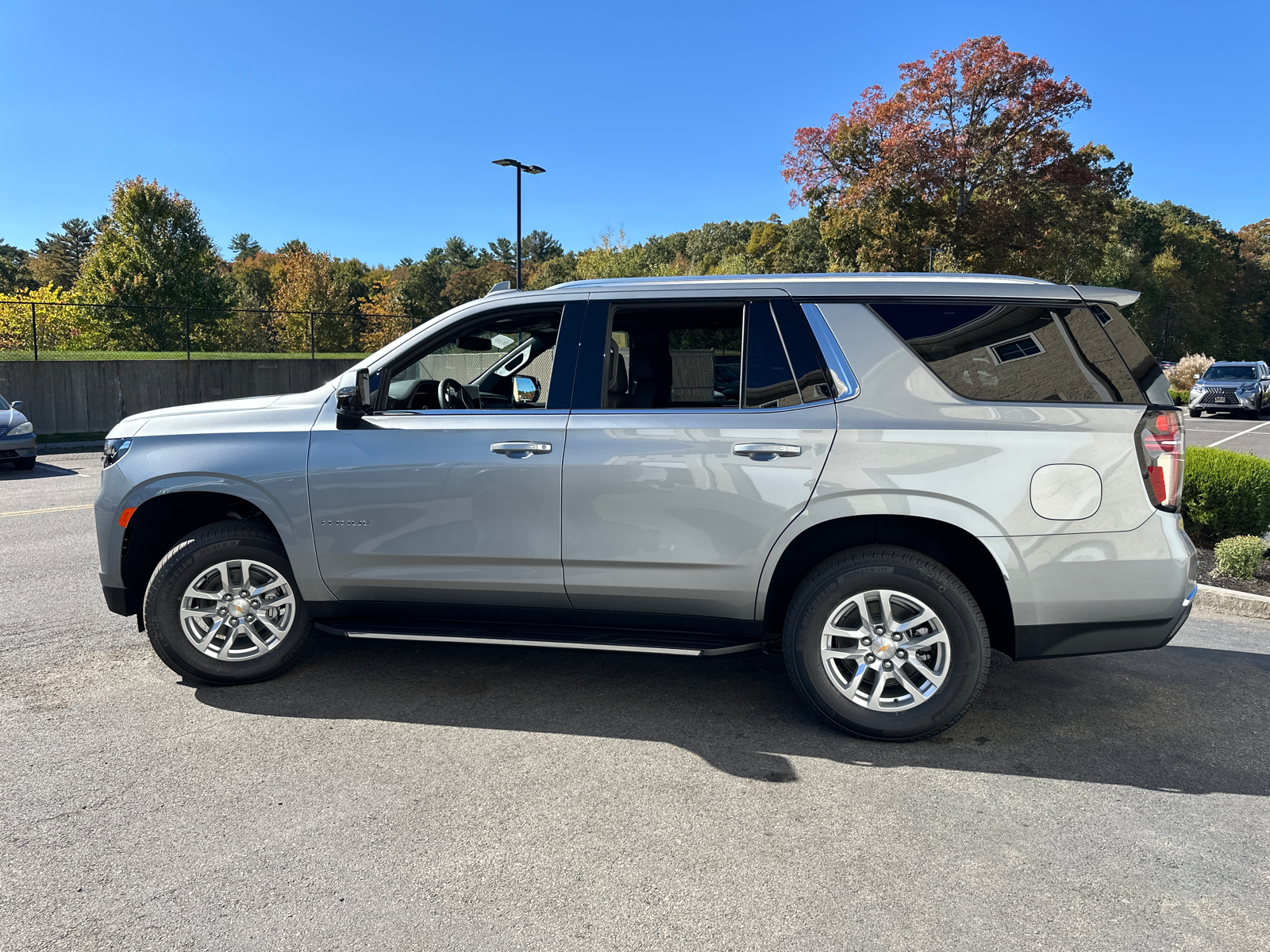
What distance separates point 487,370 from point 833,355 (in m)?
1.97

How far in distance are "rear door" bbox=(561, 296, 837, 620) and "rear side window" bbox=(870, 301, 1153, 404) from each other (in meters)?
0.51

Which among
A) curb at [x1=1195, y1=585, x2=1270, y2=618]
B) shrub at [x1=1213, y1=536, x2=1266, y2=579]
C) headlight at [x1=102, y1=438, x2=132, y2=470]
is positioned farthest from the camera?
shrub at [x1=1213, y1=536, x2=1266, y2=579]

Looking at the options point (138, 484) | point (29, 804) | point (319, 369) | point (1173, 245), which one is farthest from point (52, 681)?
point (1173, 245)

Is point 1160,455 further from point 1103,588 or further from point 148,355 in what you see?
point 148,355

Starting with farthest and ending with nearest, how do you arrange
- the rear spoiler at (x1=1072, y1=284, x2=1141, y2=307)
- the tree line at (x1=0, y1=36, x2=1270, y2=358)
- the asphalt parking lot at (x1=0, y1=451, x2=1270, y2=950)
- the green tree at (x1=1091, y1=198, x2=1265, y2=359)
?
the green tree at (x1=1091, y1=198, x2=1265, y2=359) < the tree line at (x1=0, y1=36, x2=1270, y2=358) < the rear spoiler at (x1=1072, y1=284, x2=1141, y2=307) < the asphalt parking lot at (x1=0, y1=451, x2=1270, y2=950)

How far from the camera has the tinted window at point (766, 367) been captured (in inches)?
153

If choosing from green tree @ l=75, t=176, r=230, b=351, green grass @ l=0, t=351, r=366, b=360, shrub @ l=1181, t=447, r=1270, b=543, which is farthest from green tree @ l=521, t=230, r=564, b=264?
shrub @ l=1181, t=447, r=1270, b=543

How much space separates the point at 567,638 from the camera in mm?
4004

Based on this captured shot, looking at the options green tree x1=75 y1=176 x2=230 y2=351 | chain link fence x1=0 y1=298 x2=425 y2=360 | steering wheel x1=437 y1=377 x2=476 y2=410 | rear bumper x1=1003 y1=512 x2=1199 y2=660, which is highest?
green tree x1=75 y1=176 x2=230 y2=351

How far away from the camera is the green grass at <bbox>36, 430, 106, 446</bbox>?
59.1 ft

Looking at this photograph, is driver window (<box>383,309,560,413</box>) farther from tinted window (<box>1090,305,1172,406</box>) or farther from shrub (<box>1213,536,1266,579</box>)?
shrub (<box>1213,536,1266,579</box>)

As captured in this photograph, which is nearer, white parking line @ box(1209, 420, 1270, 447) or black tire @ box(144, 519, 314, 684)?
black tire @ box(144, 519, 314, 684)

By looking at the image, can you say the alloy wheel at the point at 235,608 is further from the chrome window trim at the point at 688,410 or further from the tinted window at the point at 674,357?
the tinted window at the point at 674,357

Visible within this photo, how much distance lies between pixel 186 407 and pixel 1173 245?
72652 millimetres
